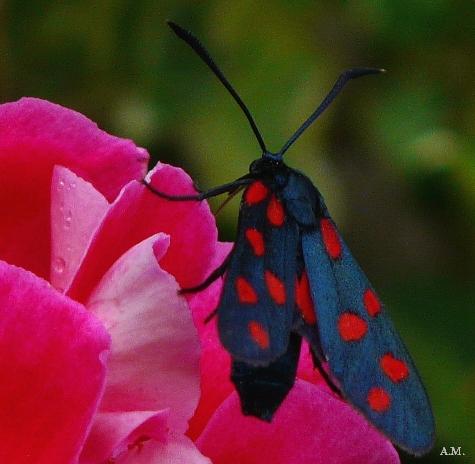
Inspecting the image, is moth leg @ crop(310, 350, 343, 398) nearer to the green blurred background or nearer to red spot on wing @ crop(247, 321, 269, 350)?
red spot on wing @ crop(247, 321, 269, 350)

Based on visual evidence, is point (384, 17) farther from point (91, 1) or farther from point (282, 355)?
point (282, 355)

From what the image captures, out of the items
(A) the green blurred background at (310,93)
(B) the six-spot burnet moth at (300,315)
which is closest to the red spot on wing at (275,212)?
(B) the six-spot burnet moth at (300,315)

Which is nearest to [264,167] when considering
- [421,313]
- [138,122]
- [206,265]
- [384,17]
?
[206,265]

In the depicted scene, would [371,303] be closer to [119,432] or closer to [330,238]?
[330,238]

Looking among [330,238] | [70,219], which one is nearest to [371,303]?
[330,238]

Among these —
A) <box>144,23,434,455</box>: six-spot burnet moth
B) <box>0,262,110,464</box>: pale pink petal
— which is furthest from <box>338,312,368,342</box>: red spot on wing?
<box>0,262,110,464</box>: pale pink petal

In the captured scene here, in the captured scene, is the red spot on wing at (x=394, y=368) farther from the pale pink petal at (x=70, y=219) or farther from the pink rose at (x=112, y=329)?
the pale pink petal at (x=70, y=219)
